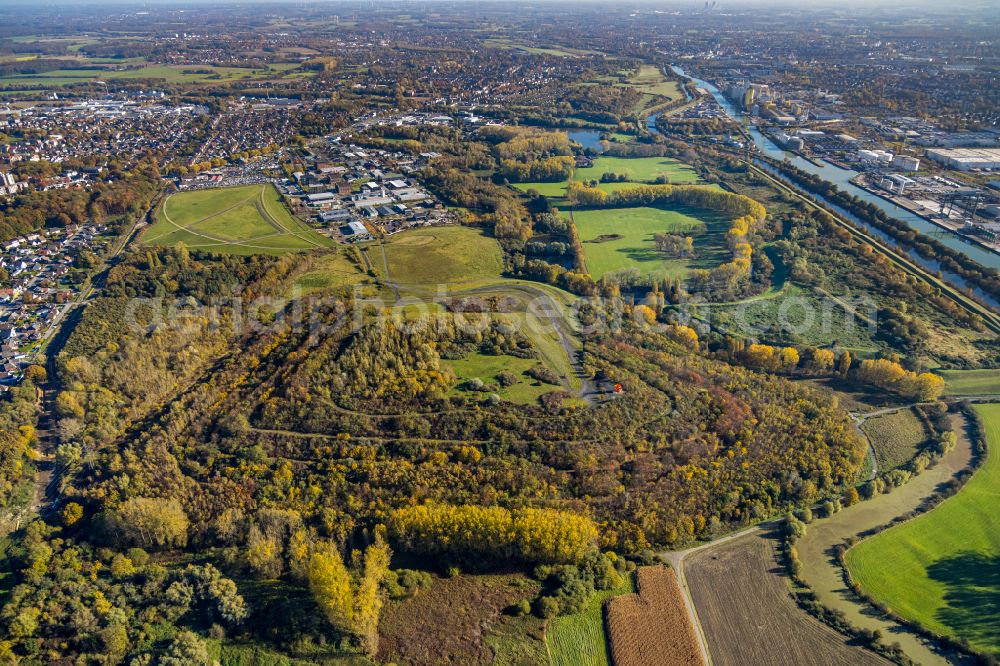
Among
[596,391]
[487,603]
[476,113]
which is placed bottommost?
[487,603]

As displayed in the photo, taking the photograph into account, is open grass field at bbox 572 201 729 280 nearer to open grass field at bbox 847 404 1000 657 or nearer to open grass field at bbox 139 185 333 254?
open grass field at bbox 139 185 333 254

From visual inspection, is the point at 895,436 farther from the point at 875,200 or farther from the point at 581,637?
the point at 875,200

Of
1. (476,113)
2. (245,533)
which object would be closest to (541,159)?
(476,113)

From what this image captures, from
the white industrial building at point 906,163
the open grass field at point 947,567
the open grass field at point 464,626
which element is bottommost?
the open grass field at point 464,626

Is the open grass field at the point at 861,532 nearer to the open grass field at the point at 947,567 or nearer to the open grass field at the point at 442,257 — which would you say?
the open grass field at the point at 947,567

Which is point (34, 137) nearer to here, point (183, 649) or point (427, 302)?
point (427, 302)

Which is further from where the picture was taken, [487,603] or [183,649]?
[487,603]

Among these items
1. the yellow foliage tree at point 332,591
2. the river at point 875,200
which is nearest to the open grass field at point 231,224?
the yellow foliage tree at point 332,591
